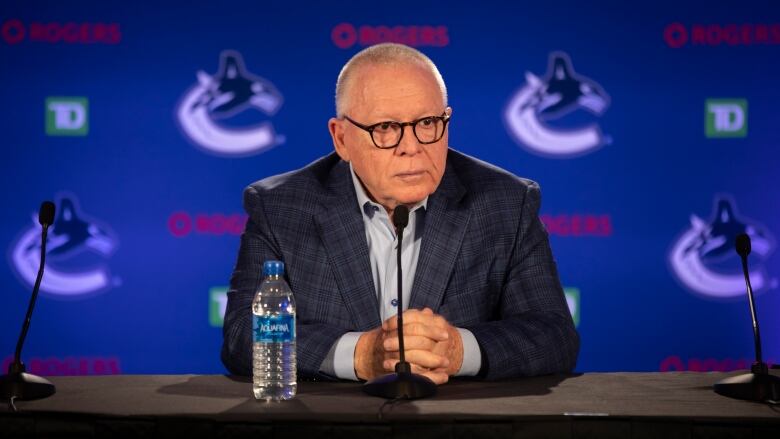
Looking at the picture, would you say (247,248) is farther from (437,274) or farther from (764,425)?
(764,425)

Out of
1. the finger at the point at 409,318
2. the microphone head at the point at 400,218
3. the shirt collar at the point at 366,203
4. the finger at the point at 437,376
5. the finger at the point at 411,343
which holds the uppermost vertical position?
the shirt collar at the point at 366,203

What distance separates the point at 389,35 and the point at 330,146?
1.79 feet

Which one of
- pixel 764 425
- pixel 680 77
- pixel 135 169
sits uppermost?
pixel 680 77

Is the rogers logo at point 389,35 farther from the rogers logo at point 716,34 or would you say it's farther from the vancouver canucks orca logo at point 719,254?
the vancouver canucks orca logo at point 719,254

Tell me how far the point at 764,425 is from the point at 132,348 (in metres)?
3.10

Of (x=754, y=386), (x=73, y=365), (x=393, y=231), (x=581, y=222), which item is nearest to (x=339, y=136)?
(x=393, y=231)

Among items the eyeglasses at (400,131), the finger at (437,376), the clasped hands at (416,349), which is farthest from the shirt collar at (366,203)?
the finger at (437,376)

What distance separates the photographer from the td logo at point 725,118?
4.12 metres

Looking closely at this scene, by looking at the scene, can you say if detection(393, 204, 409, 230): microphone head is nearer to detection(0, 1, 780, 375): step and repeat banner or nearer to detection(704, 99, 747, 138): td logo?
detection(0, 1, 780, 375): step and repeat banner

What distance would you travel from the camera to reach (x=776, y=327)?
4.15 metres

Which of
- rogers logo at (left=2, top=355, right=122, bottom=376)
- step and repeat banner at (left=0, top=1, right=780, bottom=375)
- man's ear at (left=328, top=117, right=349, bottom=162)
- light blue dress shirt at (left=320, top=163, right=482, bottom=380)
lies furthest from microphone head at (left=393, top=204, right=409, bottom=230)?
rogers logo at (left=2, top=355, right=122, bottom=376)

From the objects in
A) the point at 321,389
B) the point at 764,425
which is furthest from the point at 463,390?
the point at 764,425

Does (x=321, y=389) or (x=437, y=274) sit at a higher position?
(x=437, y=274)

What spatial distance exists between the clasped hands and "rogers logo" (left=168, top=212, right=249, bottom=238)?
2.13 m
